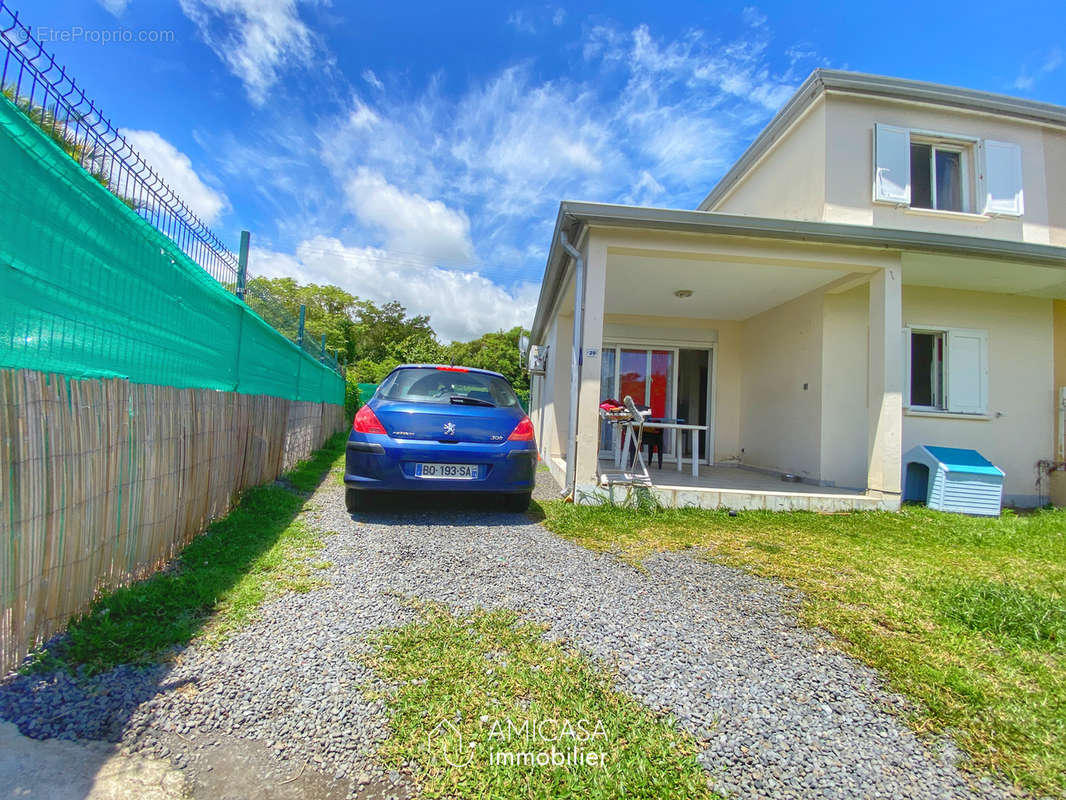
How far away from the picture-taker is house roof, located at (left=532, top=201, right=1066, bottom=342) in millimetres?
4998

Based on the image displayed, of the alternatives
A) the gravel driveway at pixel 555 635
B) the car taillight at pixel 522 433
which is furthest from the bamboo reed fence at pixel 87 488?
the car taillight at pixel 522 433

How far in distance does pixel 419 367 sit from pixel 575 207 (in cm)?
231

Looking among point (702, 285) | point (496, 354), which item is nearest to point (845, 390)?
point (702, 285)

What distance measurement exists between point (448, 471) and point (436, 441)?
274mm

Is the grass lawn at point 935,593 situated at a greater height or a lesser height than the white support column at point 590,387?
lesser

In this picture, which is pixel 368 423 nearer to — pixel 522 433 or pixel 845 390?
pixel 522 433

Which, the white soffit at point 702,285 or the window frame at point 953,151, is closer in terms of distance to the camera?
the white soffit at point 702,285

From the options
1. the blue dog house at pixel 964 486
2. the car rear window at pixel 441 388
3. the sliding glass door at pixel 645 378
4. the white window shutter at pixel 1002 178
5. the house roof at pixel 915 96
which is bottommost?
the blue dog house at pixel 964 486

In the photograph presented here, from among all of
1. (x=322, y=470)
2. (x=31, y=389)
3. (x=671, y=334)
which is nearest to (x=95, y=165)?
(x=31, y=389)

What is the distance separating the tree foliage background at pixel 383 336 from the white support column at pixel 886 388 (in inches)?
985

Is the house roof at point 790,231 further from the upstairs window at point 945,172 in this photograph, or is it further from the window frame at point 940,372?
the upstairs window at point 945,172

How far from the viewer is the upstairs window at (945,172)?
6.94 metres

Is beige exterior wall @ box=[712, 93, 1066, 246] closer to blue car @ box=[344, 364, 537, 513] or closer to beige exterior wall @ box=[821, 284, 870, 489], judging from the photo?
beige exterior wall @ box=[821, 284, 870, 489]

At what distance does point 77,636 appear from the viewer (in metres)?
1.88
